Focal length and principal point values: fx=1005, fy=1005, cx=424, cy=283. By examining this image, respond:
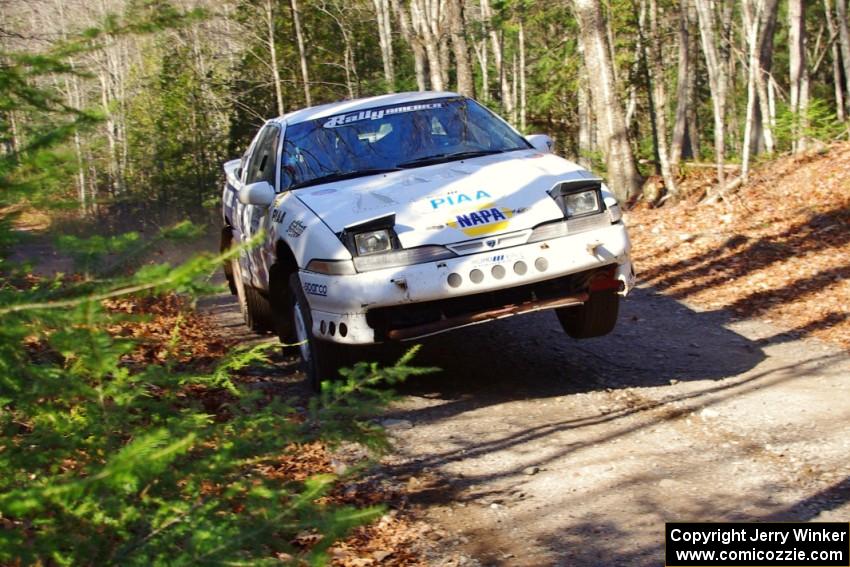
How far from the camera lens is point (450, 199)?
20.2 ft

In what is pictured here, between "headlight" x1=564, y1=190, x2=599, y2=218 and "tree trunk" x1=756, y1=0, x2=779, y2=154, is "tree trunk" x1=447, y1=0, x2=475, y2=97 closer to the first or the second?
"tree trunk" x1=756, y1=0, x2=779, y2=154

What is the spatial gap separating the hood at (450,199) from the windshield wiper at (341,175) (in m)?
0.13

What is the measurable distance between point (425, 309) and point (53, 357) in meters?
2.55

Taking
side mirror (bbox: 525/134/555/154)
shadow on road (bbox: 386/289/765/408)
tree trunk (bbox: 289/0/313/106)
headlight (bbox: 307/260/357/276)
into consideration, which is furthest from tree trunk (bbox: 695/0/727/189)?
tree trunk (bbox: 289/0/313/106)

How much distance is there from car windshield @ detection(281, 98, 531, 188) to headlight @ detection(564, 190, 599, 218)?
1177mm

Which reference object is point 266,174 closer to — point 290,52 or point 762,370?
point 762,370

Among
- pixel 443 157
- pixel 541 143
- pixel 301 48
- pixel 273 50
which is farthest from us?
pixel 301 48

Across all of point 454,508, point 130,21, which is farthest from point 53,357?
point 454,508

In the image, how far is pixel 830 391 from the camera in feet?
20.2

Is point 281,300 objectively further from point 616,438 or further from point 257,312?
point 616,438

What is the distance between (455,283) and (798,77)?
12.2 meters

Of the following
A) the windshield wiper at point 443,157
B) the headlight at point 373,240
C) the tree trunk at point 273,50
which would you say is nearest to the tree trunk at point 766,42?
the windshield wiper at point 443,157

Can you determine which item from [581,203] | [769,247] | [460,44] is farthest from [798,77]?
[581,203]

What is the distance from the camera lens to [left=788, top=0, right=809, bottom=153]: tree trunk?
14797 mm
